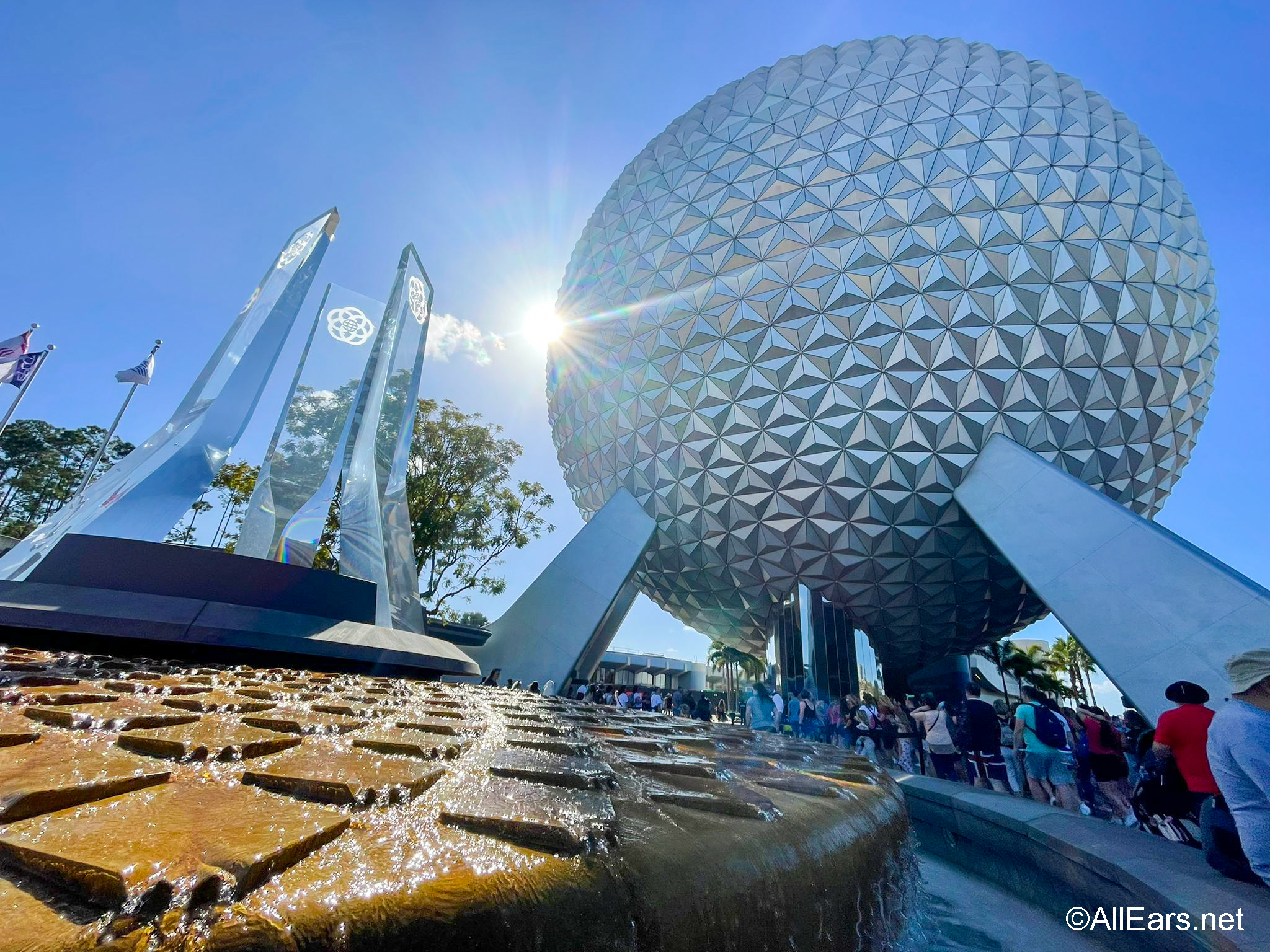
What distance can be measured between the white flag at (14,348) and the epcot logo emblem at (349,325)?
383 inches

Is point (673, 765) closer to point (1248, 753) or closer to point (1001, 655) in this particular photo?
point (1248, 753)

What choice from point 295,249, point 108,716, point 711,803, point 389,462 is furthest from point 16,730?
point 295,249

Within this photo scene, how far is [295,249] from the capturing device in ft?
39.8

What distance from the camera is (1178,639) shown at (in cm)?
780

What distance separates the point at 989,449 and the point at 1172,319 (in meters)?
5.62

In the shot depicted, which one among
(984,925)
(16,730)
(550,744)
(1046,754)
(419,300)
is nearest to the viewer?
(16,730)

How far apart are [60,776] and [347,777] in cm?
57

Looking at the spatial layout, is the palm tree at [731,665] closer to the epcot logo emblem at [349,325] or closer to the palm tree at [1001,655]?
the palm tree at [1001,655]

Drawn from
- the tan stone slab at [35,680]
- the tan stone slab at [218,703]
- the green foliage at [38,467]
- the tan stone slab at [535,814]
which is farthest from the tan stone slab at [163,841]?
the green foliage at [38,467]

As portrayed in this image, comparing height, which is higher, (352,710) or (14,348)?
(14,348)

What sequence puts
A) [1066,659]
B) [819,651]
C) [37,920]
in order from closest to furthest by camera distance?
[37,920], [819,651], [1066,659]

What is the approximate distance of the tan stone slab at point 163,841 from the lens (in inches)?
26.6

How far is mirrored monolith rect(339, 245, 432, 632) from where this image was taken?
1002cm

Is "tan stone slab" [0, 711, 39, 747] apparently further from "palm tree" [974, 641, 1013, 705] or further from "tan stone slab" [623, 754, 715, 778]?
"palm tree" [974, 641, 1013, 705]
